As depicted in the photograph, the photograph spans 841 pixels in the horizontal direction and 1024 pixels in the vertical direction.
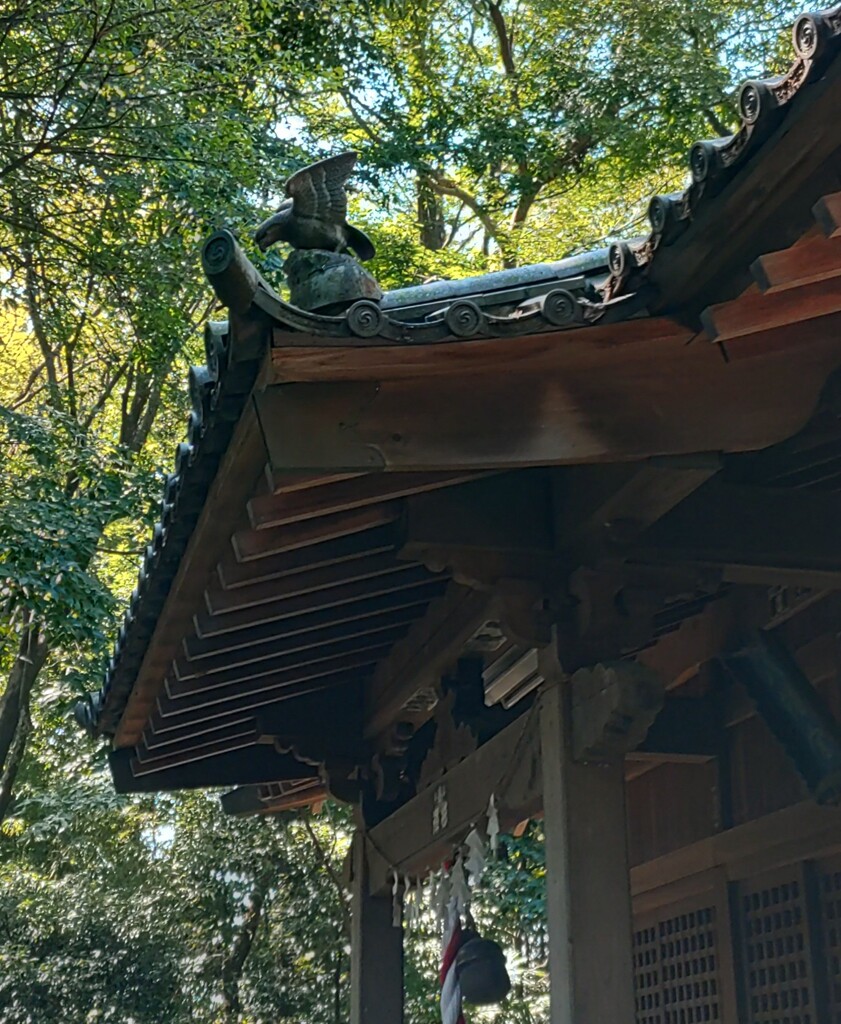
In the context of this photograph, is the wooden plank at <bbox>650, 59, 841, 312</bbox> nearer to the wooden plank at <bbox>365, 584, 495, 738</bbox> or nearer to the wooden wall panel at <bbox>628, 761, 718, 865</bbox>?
the wooden plank at <bbox>365, 584, 495, 738</bbox>

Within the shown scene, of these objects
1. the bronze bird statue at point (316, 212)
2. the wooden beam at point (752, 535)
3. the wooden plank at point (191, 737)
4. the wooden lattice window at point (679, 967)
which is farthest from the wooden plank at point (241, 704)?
the bronze bird statue at point (316, 212)

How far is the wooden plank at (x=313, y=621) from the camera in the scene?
4.28 m

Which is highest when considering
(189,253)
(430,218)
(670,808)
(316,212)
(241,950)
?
(430,218)

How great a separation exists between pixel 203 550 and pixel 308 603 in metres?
0.71

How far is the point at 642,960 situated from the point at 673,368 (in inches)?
165

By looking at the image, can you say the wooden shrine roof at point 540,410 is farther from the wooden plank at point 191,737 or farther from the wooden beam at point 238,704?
the wooden plank at point 191,737

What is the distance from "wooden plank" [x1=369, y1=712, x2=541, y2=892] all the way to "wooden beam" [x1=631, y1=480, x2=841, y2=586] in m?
0.72

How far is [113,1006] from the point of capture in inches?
464

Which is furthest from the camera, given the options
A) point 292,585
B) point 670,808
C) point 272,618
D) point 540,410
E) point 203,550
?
point 670,808

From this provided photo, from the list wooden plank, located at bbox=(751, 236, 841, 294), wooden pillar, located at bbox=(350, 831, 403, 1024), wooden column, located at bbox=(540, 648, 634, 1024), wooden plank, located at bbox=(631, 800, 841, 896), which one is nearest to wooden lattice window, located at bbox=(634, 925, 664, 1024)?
wooden plank, located at bbox=(631, 800, 841, 896)

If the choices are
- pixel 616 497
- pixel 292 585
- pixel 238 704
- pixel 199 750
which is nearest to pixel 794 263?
pixel 616 497

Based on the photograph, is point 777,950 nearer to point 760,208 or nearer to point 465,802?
point 465,802

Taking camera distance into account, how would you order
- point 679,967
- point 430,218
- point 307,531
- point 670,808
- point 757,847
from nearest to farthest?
point 307,531
point 757,847
point 679,967
point 670,808
point 430,218

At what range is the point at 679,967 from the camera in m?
5.73
